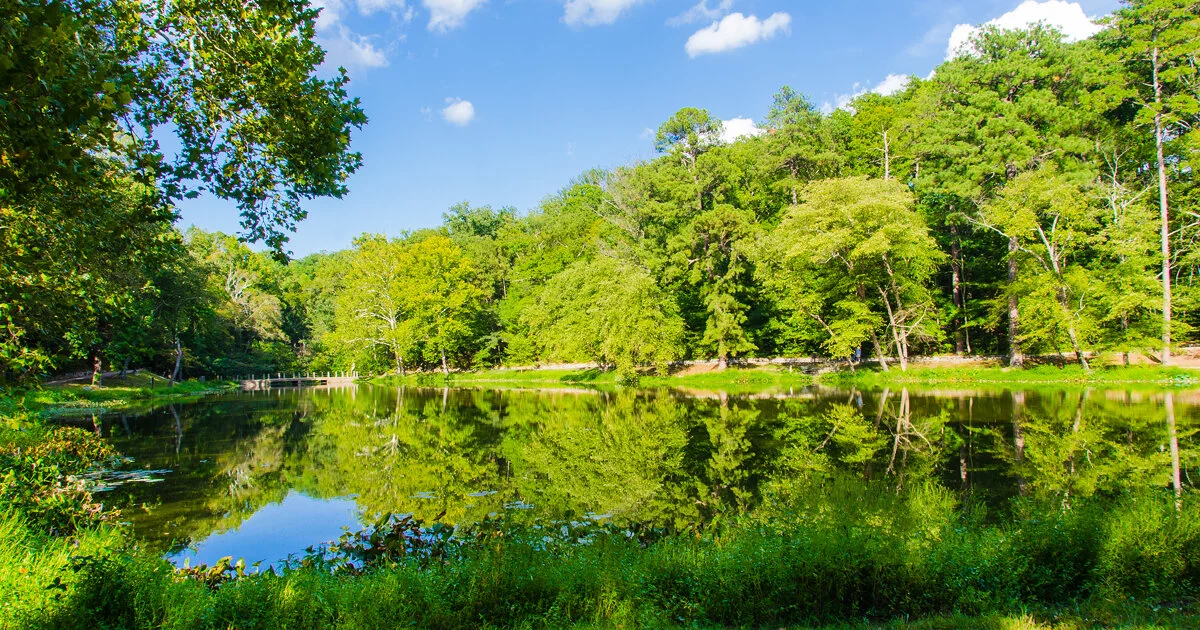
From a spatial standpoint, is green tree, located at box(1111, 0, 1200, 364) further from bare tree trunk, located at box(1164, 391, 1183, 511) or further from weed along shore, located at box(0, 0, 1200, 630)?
bare tree trunk, located at box(1164, 391, 1183, 511)

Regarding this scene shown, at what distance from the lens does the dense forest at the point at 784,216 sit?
7203 mm

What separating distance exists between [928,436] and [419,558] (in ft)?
46.6

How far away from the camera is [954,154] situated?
34.3 meters

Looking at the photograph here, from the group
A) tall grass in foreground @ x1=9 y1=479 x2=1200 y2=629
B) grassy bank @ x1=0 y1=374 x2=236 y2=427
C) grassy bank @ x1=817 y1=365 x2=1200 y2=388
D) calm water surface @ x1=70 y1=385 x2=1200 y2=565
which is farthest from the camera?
grassy bank @ x1=0 y1=374 x2=236 y2=427

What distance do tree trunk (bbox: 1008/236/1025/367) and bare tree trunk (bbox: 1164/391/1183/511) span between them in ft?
32.4

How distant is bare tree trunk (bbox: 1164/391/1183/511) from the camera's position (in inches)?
289

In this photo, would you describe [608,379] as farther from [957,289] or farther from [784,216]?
[957,289]

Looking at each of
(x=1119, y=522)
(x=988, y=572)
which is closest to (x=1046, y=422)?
(x=1119, y=522)

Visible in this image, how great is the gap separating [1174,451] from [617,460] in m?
11.5

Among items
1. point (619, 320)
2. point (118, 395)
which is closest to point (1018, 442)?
point (619, 320)

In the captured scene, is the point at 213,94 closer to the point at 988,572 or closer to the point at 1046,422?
the point at 988,572

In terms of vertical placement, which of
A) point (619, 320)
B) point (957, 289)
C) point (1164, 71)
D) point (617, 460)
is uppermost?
point (1164, 71)

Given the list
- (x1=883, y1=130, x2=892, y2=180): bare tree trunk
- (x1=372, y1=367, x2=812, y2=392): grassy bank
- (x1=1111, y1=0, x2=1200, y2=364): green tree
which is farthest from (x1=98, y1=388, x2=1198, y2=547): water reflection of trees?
(x1=883, y1=130, x2=892, y2=180): bare tree trunk

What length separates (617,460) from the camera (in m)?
14.6
